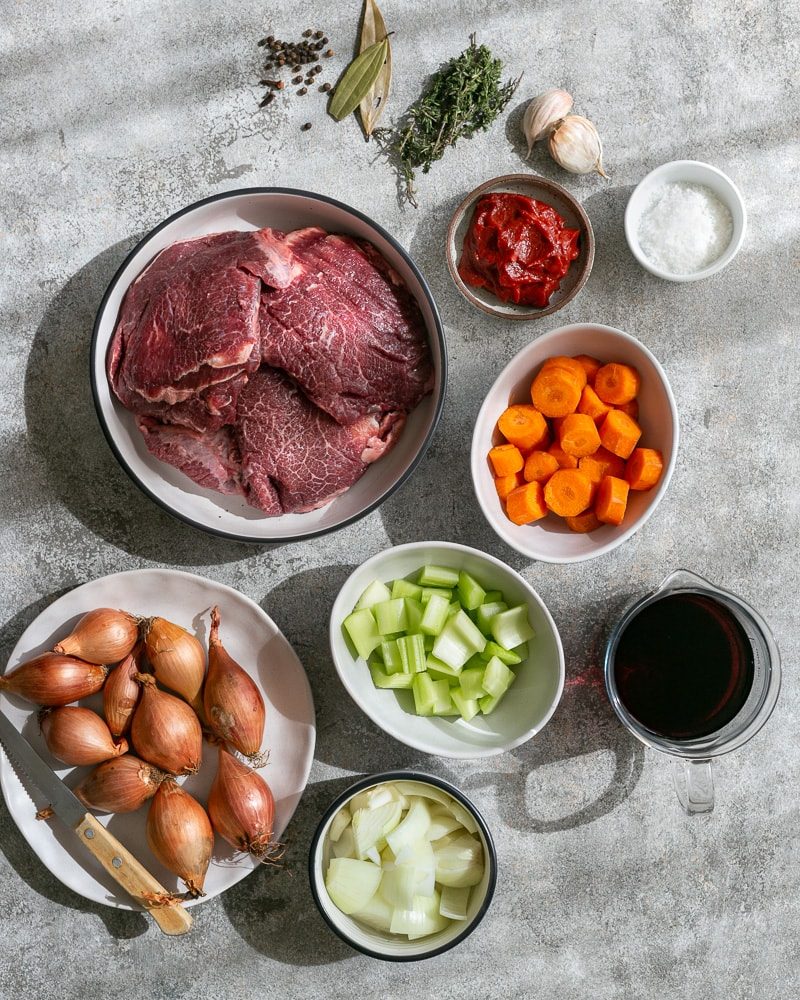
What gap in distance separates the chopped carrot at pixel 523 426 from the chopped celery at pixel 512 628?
373 millimetres

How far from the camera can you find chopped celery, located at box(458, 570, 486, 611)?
5.91 feet

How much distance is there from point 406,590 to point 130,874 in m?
0.86

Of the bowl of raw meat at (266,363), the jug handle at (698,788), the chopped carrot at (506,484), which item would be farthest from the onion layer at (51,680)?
the jug handle at (698,788)

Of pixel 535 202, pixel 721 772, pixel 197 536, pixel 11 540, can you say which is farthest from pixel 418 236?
pixel 721 772

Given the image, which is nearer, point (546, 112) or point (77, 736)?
point (77, 736)

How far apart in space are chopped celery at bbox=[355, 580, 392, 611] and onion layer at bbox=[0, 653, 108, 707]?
0.62 m

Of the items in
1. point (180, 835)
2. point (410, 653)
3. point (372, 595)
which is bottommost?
point (180, 835)

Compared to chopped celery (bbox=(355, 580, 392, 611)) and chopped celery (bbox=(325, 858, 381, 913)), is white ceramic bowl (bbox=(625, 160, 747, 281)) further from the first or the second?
chopped celery (bbox=(325, 858, 381, 913))

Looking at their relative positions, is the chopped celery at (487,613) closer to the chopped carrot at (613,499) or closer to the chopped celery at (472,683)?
the chopped celery at (472,683)

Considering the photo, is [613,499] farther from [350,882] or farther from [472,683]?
[350,882]

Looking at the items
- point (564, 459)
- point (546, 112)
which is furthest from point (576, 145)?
point (564, 459)

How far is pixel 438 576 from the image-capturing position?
1821 millimetres

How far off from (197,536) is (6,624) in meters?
0.49

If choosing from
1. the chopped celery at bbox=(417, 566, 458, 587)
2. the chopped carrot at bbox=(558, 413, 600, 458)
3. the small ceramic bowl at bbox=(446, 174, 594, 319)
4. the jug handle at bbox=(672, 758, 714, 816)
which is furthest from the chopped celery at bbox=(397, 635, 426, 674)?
the small ceramic bowl at bbox=(446, 174, 594, 319)
